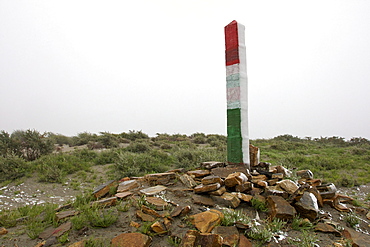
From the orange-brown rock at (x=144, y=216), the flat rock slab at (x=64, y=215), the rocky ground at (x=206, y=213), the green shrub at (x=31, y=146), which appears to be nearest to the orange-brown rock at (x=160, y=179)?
the rocky ground at (x=206, y=213)

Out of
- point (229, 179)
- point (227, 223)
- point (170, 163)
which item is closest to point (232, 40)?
point (229, 179)

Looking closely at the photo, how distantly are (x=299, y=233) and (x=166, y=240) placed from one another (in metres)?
2.06

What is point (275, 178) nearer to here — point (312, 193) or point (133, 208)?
point (312, 193)

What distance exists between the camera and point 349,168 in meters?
11.3

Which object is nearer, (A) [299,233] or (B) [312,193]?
(A) [299,233]

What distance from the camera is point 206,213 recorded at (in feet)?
10.7

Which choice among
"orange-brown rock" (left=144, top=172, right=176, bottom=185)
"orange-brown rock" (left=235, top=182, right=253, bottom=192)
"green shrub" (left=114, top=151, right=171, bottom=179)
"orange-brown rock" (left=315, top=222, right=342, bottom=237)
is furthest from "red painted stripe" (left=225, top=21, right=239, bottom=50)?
"green shrub" (left=114, top=151, right=171, bottom=179)

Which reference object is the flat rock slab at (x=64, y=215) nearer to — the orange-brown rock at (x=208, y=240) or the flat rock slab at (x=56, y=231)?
the flat rock slab at (x=56, y=231)

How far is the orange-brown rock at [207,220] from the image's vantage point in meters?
2.95

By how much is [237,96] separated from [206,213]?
3.05 m

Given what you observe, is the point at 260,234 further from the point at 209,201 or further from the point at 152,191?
the point at 152,191

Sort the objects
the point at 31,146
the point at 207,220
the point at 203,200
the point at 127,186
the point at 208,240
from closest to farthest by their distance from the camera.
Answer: the point at 208,240
the point at 207,220
the point at 203,200
the point at 127,186
the point at 31,146

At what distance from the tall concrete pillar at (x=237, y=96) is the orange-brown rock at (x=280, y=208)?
4.93ft

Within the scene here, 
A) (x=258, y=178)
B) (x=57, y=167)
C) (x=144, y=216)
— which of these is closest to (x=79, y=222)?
(x=144, y=216)
